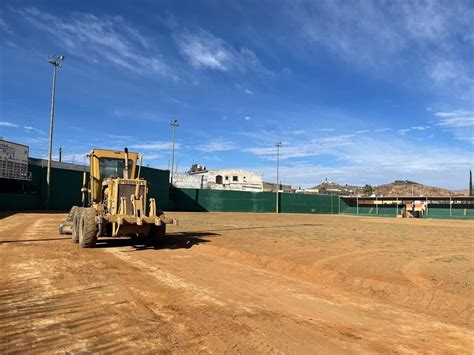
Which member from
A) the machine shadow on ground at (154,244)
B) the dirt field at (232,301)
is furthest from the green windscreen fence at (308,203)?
the dirt field at (232,301)

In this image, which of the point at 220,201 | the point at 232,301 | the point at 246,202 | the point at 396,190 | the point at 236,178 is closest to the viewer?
the point at 232,301

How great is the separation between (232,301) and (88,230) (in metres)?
7.64

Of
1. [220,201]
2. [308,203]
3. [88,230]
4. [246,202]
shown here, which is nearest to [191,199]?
[220,201]

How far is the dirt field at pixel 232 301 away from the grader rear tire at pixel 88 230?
345mm

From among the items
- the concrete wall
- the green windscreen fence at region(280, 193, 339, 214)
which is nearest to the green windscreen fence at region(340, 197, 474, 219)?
the green windscreen fence at region(280, 193, 339, 214)

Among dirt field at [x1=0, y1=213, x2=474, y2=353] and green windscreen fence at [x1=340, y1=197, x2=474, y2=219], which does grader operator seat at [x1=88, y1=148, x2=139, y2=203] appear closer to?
dirt field at [x1=0, y1=213, x2=474, y2=353]

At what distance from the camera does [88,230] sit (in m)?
13.5

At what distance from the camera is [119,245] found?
1494 centimetres

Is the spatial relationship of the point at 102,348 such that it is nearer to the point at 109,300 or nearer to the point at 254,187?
the point at 109,300

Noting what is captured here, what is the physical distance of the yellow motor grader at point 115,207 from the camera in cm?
1342

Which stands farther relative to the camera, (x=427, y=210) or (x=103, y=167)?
(x=427, y=210)

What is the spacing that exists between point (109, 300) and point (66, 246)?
7.89 metres

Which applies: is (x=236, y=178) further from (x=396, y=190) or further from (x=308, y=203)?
(x=396, y=190)

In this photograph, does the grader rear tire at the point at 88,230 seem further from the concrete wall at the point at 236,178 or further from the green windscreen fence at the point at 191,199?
the concrete wall at the point at 236,178
